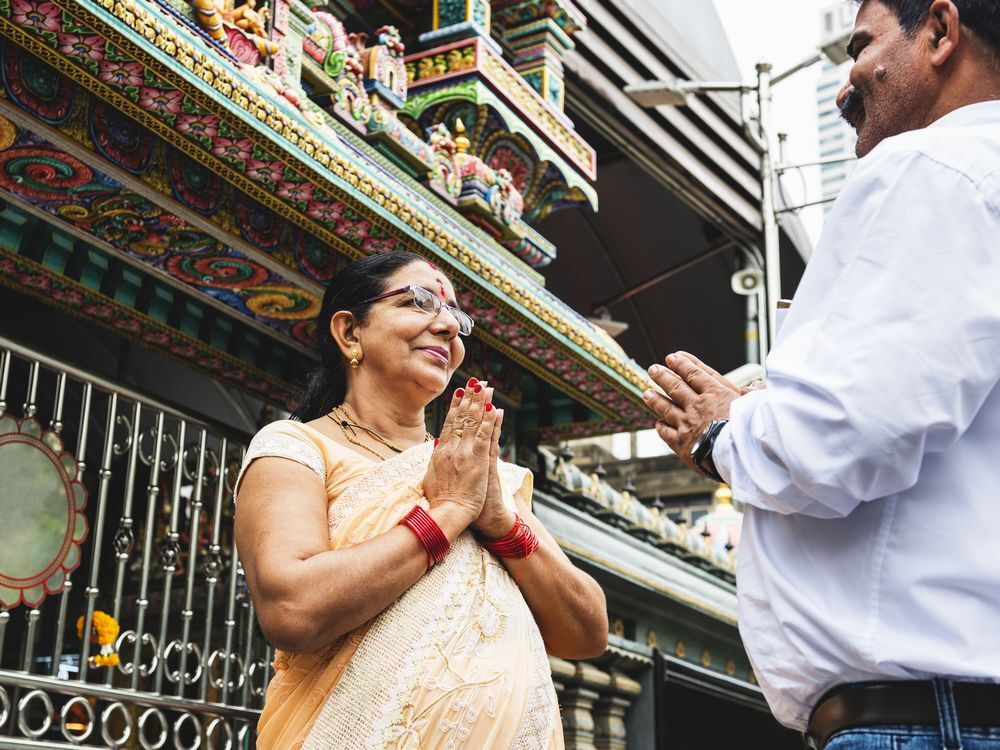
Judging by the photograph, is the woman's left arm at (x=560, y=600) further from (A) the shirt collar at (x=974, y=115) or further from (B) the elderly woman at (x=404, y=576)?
(A) the shirt collar at (x=974, y=115)

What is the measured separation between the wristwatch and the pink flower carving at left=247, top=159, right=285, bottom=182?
251 centimetres

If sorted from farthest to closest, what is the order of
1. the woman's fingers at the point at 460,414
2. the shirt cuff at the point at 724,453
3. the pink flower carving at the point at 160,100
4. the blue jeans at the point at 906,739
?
the pink flower carving at the point at 160,100
the woman's fingers at the point at 460,414
the shirt cuff at the point at 724,453
the blue jeans at the point at 906,739

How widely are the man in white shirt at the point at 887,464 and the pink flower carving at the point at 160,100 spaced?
7.80 feet

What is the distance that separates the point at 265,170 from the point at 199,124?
310 millimetres

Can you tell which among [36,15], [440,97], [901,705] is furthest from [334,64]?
[901,705]

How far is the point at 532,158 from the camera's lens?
234 inches

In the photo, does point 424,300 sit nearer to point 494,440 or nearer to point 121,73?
point 494,440

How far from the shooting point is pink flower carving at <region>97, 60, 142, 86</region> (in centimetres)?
333

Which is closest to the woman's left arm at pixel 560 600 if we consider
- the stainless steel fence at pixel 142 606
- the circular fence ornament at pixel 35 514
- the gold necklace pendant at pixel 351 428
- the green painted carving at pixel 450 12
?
the gold necklace pendant at pixel 351 428

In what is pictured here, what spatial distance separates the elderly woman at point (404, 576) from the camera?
2146 mm

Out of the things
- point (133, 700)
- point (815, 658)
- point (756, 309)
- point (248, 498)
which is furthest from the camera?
point (756, 309)

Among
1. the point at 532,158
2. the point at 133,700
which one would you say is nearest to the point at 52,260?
the point at 133,700

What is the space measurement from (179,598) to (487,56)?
9.16ft

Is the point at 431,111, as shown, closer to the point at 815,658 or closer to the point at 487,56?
the point at 487,56
